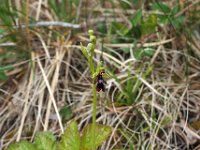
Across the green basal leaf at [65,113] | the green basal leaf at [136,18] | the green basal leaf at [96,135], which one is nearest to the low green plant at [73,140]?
the green basal leaf at [96,135]

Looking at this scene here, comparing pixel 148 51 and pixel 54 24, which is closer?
pixel 148 51

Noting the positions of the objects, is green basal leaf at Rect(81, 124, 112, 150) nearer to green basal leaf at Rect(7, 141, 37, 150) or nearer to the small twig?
green basal leaf at Rect(7, 141, 37, 150)

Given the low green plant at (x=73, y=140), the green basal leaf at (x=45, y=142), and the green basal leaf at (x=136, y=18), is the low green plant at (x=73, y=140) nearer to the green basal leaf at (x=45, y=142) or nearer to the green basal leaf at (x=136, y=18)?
the green basal leaf at (x=45, y=142)

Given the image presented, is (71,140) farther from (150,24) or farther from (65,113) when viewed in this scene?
(150,24)

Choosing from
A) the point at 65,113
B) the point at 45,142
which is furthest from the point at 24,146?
the point at 65,113

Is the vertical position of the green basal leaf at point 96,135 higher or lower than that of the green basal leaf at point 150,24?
lower

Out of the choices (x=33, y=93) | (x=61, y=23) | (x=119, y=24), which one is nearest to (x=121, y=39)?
(x=119, y=24)

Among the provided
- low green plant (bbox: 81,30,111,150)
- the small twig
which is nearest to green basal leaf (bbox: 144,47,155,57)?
the small twig

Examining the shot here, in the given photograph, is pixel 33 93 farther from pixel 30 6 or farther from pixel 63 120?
pixel 30 6
